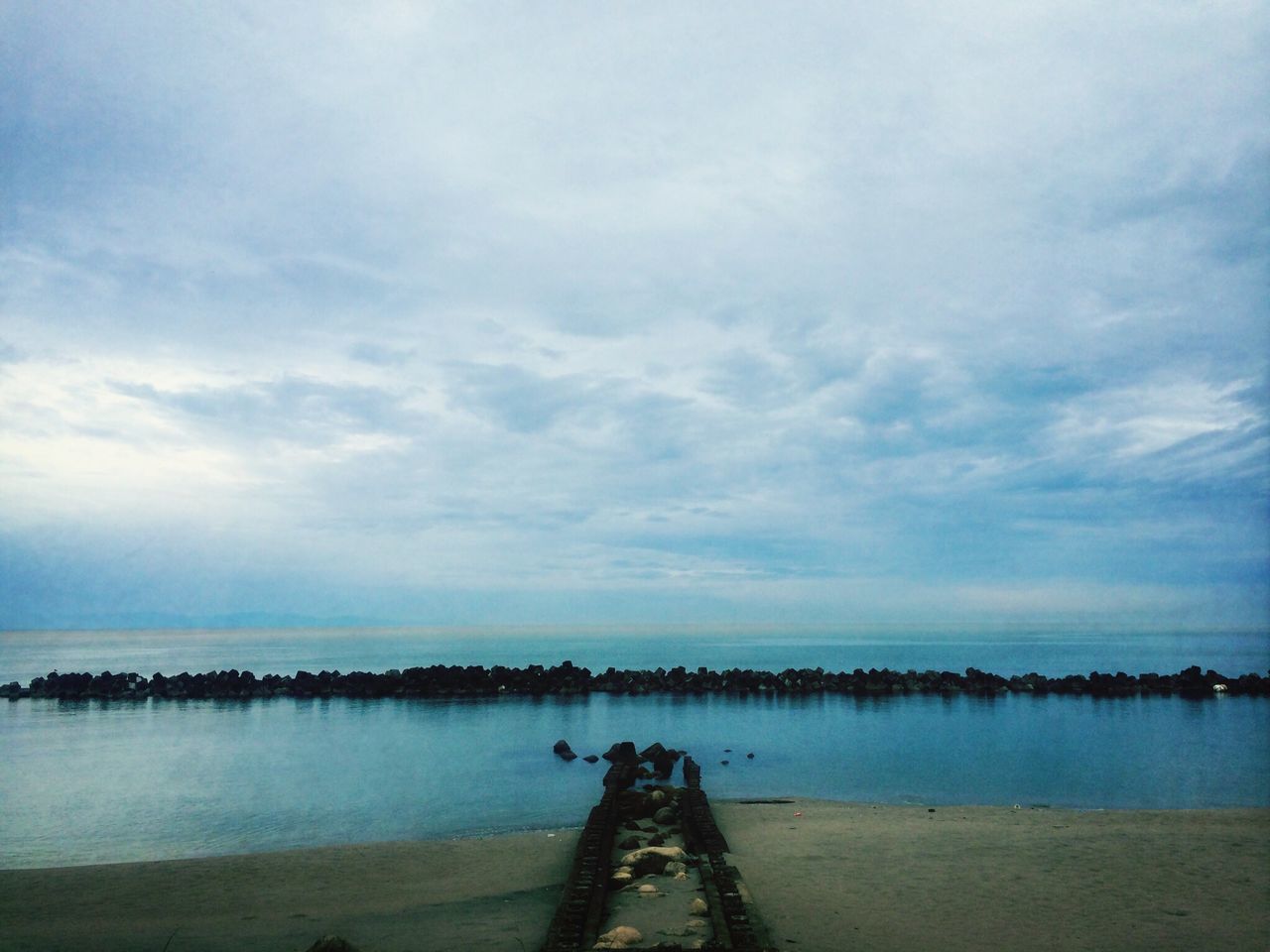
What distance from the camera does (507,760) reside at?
909 inches

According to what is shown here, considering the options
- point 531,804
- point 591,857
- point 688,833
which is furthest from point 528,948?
point 531,804

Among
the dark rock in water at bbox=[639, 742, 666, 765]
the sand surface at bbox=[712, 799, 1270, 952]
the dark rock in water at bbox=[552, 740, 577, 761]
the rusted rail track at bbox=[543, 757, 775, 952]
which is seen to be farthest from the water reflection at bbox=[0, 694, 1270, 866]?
the rusted rail track at bbox=[543, 757, 775, 952]

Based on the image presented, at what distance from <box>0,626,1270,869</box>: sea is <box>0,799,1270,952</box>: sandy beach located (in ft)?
8.83

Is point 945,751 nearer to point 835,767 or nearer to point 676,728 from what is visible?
point 835,767

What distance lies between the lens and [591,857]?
435 inches

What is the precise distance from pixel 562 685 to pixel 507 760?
58.5 feet

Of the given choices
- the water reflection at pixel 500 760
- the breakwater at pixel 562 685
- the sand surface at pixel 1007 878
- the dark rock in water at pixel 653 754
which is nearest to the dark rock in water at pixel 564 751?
the water reflection at pixel 500 760

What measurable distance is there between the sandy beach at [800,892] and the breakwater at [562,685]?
26640mm

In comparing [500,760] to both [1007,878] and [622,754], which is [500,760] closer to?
[622,754]

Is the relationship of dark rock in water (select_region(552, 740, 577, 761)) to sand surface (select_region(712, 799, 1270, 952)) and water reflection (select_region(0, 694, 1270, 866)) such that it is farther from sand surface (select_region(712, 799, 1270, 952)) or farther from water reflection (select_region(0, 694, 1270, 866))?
sand surface (select_region(712, 799, 1270, 952))

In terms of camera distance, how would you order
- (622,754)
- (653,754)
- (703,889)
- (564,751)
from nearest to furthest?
(703,889) → (653,754) → (622,754) → (564,751)

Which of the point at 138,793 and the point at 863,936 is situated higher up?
the point at 863,936

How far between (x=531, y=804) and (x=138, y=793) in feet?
33.1

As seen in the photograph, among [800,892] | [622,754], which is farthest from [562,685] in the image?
[800,892]
